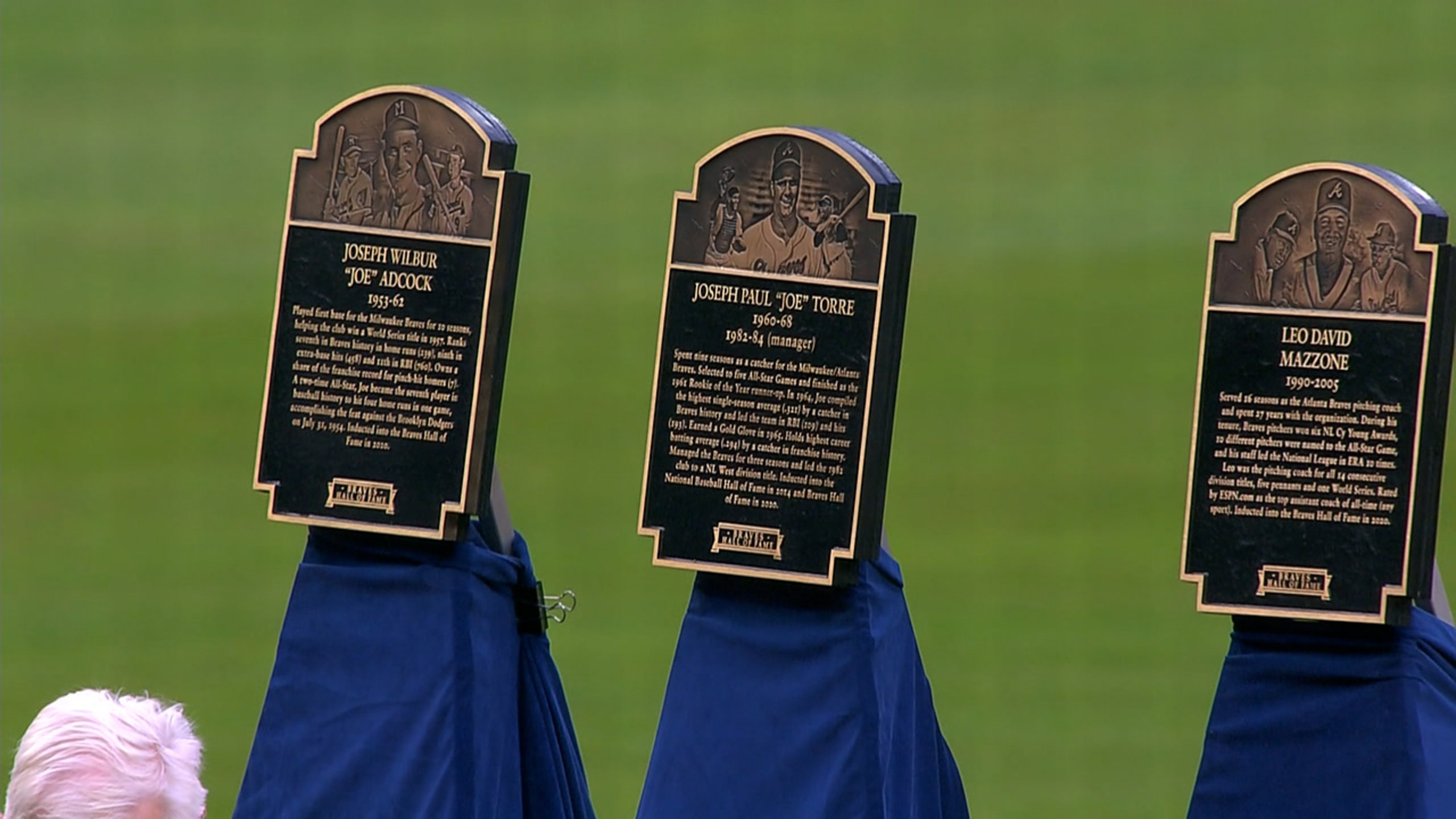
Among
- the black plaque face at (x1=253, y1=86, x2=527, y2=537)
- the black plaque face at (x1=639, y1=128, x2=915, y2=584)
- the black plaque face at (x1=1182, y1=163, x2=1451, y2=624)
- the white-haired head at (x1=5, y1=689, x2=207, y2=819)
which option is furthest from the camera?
the black plaque face at (x1=253, y1=86, x2=527, y2=537)

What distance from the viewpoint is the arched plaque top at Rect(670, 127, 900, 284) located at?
4465 millimetres

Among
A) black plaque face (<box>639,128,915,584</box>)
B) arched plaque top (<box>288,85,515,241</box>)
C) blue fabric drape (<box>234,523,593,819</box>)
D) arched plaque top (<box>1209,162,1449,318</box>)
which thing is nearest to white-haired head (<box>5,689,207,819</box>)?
blue fabric drape (<box>234,523,593,819</box>)

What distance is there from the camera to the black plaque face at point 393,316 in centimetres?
466

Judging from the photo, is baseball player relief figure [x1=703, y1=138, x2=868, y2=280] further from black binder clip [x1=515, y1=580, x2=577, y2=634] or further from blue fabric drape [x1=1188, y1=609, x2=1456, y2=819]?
blue fabric drape [x1=1188, y1=609, x2=1456, y2=819]

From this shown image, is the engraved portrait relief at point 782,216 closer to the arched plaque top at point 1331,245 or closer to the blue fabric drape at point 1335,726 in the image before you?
the arched plaque top at point 1331,245

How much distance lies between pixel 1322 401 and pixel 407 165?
2.04 metres

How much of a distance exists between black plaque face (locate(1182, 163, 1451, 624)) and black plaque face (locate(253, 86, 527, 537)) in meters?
1.53

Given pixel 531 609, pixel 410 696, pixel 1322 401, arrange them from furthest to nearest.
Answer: pixel 531 609, pixel 410 696, pixel 1322 401

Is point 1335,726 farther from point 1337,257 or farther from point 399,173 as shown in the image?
point 399,173

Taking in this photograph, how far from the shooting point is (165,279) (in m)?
11.3

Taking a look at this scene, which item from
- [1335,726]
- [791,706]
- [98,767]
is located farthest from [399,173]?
[1335,726]

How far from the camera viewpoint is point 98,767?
10.3 ft

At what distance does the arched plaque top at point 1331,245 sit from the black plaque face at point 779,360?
696 millimetres

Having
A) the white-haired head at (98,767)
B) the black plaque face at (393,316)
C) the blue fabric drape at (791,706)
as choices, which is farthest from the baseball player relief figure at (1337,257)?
the white-haired head at (98,767)
